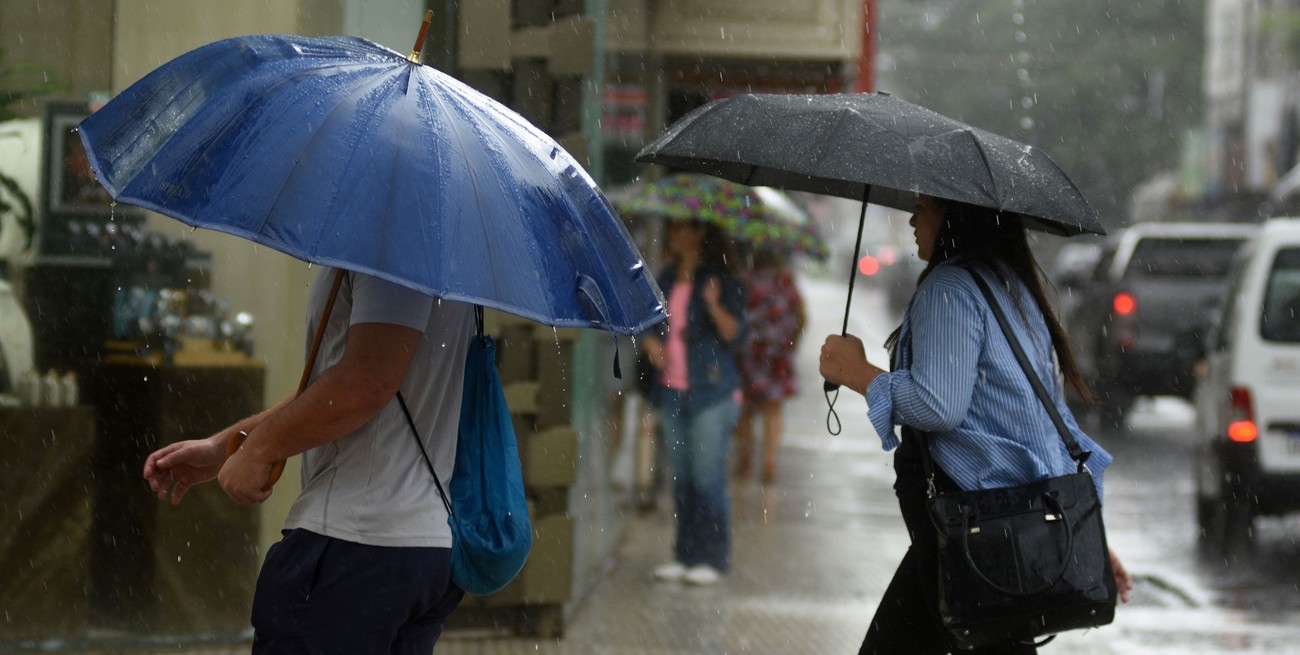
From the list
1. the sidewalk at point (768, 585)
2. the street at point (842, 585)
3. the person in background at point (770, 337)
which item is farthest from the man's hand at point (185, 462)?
the person in background at point (770, 337)

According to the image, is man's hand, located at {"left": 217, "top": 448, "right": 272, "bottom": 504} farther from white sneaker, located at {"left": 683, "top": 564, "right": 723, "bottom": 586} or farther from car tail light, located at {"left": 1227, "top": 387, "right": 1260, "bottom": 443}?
car tail light, located at {"left": 1227, "top": 387, "right": 1260, "bottom": 443}

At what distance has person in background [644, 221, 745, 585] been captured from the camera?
8.07m

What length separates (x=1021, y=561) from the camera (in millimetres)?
3521

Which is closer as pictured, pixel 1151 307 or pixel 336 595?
pixel 336 595

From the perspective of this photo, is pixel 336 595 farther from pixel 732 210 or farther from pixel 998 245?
pixel 732 210

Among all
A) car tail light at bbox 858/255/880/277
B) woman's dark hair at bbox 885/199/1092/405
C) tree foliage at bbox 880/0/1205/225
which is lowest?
car tail light at bbox 858/255/880/277

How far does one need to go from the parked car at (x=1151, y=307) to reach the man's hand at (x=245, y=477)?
533 inches

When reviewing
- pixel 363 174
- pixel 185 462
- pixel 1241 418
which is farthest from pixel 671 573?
pixel 363 174

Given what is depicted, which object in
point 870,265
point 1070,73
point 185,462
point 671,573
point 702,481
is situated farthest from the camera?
point 870,265

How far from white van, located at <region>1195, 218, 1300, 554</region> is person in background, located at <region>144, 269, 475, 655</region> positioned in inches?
287

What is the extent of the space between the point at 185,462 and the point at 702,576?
206 inches

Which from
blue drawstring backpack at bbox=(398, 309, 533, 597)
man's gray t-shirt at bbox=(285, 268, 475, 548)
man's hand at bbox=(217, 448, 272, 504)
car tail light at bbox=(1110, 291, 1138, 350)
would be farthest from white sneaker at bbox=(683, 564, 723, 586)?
car tail light at bbox=(1110, 291, 1138, 350)

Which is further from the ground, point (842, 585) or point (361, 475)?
point (361, 475)

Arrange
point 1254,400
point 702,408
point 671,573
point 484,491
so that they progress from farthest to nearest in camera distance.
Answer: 1. point 1254,400
2. point 671,573
3. point 702,408
4. point 484,491
